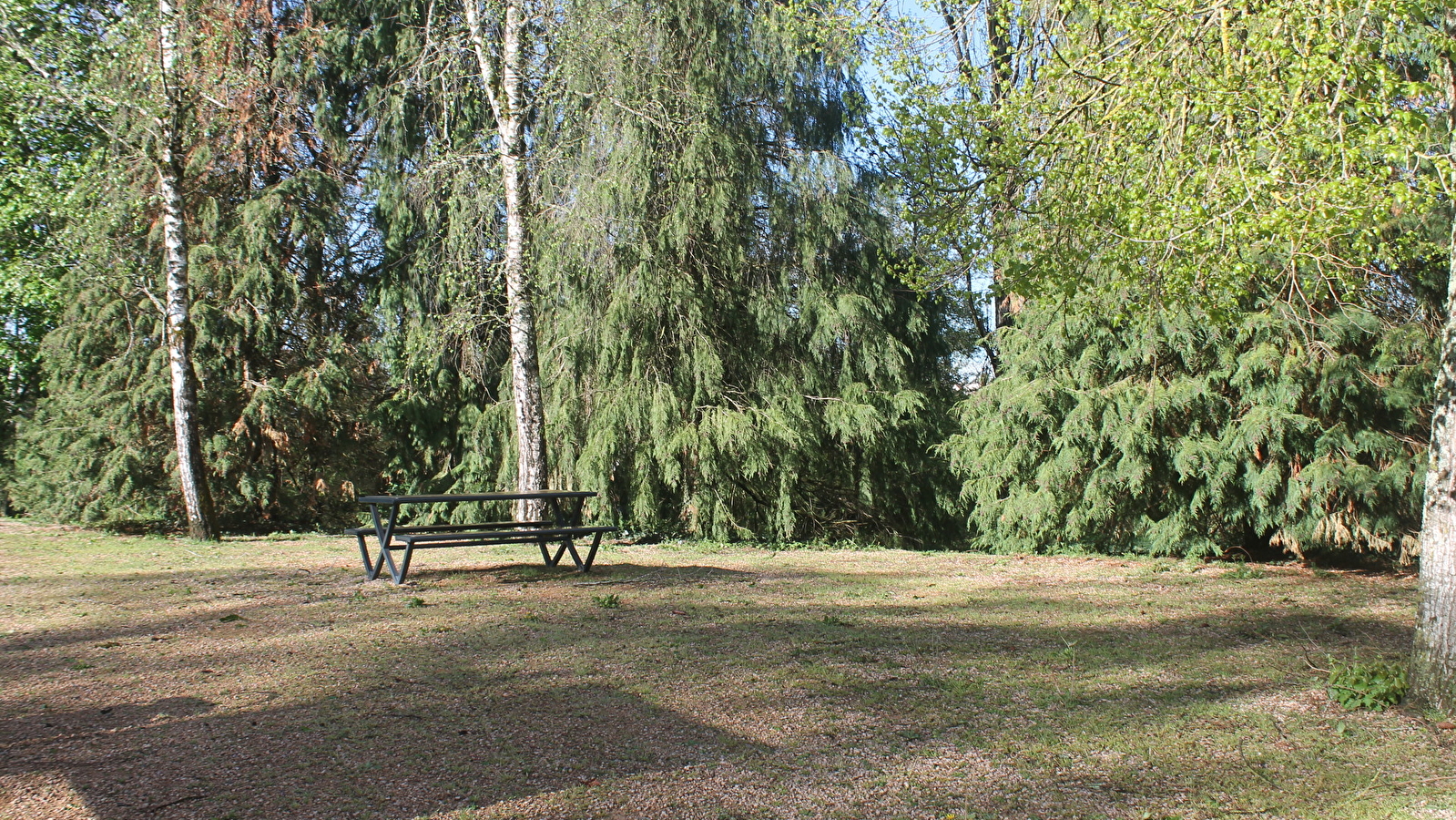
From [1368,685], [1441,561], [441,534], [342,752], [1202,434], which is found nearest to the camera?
[342,752]

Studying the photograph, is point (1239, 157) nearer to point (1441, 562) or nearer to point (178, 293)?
point (1441, 562)

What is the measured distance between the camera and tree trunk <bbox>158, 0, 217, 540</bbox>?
11.1m

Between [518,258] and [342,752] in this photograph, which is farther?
[518,258]

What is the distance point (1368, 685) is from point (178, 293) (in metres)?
11.6

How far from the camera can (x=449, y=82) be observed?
475 inches

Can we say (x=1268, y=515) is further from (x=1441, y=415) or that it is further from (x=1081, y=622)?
(x=1441, y=415)

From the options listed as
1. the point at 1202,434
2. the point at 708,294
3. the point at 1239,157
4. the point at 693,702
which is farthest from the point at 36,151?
the point at 1202,434

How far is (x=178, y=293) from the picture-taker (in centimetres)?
1139

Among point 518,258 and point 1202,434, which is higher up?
point 518,258

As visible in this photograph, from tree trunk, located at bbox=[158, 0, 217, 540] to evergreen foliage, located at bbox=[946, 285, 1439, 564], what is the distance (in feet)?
28.9

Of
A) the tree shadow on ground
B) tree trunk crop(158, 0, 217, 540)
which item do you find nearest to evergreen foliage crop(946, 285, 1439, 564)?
the tree shadow on ground

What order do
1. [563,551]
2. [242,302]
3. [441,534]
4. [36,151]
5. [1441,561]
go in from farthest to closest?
1. [242,302]
2. [36,151]
3. [563,551]
4. [441,534]
5. [1441,561]

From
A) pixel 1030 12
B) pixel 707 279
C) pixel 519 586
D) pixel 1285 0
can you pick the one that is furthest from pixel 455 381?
pixel 1285 0

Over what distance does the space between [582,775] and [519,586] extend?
4.31m
